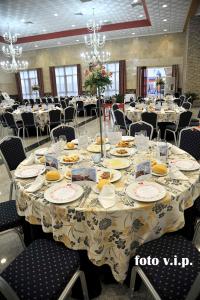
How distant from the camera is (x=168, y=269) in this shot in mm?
1425

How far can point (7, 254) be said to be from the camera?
235cm

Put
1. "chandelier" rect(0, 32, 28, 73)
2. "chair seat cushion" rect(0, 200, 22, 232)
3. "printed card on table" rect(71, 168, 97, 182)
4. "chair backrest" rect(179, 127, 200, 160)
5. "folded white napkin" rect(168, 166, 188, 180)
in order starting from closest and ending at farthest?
"printed card on table" rect(71, 168, 97, 182) < "folded white napkin" rect(168, 166, 188, 180) < "chair seat cushion" rect(0, 200, 22, 232) < "chair backrest" rect(179, 127, 200, 160) < "chandelier" rect(0, 32, 28, 73)

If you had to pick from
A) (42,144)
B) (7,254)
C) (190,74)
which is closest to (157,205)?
(7,254)

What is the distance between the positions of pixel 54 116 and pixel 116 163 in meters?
4.89

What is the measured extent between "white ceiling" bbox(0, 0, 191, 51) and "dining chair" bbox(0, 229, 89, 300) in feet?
25.6

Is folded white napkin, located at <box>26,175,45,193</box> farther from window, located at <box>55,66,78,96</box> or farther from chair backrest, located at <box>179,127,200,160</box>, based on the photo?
window, located at <box>55,66,78,96</box>

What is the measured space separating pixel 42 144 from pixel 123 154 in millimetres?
4334

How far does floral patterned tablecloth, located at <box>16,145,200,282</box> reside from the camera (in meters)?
1.54

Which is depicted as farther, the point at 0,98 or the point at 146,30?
the point at 0,98

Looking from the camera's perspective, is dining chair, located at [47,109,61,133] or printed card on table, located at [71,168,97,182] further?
dining chair, located at [47,109,61,133]

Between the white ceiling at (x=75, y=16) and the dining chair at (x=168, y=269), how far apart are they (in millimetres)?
7688

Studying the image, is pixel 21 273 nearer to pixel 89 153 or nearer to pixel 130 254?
pixel 130 254

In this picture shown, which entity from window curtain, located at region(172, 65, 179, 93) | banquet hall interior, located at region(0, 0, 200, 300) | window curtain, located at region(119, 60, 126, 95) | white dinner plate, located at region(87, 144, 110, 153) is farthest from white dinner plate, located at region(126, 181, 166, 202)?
window curtain, located at region(119, 60, 126, 95)

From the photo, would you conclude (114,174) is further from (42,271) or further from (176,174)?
(42,271)
